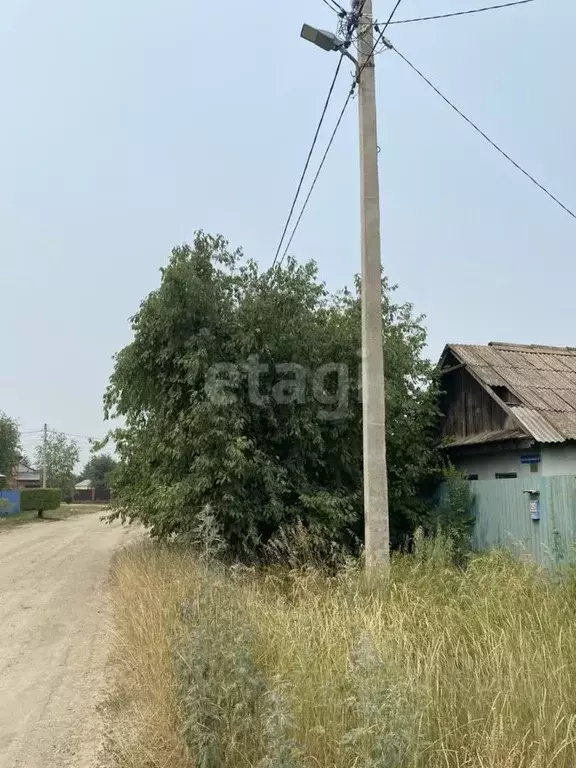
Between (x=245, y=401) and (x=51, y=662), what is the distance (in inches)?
170

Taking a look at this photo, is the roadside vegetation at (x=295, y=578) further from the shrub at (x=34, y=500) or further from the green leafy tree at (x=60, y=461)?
the green leafy tree at (x=60, y=461)

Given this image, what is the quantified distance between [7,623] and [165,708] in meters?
5.04

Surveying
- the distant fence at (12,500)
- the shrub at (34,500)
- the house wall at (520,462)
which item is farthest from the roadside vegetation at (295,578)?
the shrub at (34,500)

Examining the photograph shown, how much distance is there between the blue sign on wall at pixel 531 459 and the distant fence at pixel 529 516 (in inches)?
33.7

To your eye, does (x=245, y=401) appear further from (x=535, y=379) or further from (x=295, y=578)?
(x=535, y=379)

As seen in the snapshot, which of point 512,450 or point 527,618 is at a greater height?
point 512,450

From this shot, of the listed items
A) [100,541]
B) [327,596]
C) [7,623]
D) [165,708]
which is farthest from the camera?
[100,541]

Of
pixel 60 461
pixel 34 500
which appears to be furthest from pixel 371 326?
pixel 60 461

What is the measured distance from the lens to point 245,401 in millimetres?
9586

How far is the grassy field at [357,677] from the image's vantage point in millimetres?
2980

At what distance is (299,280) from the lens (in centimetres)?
1034

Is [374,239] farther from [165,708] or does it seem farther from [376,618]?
[165,708]

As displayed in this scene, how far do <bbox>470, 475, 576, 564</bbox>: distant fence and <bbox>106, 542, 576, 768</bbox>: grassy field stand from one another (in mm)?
2165

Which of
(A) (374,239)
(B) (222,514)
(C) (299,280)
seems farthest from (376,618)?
(C) (299,280)
